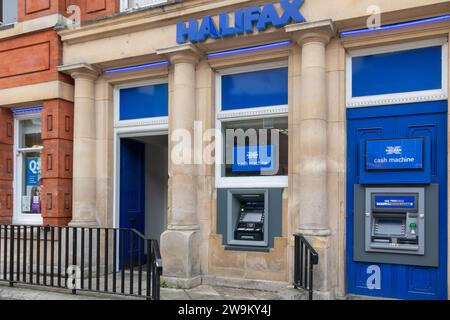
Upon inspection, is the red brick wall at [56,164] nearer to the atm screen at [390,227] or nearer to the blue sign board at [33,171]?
the blue sign board at [33,171]

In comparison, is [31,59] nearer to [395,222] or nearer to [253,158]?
[253,158]

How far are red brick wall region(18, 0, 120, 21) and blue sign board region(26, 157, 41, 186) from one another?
277 cm

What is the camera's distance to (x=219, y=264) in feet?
23.2

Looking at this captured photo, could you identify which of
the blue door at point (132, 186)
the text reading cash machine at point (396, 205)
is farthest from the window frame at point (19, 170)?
the text reading cash machine at point (396, 205)

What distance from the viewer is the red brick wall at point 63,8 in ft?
26.2

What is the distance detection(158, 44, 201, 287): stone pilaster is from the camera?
6.91 metres

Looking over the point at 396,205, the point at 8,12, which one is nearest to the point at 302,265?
the point at 396,205

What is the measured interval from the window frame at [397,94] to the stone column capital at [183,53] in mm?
2376

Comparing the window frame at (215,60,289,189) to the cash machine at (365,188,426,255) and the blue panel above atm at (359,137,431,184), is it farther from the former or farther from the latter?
the cash machine at (365,188,426,255)

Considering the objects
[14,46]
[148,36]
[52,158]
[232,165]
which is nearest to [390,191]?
[232,165]

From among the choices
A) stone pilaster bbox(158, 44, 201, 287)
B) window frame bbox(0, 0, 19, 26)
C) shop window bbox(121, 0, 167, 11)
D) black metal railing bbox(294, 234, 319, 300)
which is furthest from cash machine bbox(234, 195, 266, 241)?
window frame bbox(0, 0, 19, 26)

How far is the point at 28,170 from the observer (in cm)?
897

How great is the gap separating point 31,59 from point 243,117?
14.1 ft

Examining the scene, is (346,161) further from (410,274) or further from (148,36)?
(148,36)
